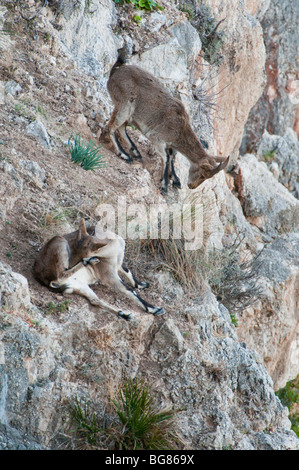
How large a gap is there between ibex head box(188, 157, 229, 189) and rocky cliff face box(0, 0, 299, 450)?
318 millimetres

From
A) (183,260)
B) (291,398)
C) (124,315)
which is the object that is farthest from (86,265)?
(291,398)

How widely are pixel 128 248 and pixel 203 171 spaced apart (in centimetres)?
242

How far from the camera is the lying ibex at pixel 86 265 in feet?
20.7

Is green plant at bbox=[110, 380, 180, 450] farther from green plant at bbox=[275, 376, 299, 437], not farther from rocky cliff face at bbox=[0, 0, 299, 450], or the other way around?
green plant at bbox=[275, 376, 299, 437]

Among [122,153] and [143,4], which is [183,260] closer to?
[122,153]

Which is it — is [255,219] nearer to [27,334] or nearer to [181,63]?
[181,63]

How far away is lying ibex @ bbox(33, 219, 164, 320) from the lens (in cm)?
630

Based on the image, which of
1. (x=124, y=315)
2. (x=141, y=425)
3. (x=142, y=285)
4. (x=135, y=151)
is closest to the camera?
(x=141, y=425)

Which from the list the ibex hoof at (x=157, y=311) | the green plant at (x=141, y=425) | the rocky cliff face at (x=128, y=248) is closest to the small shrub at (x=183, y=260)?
the rocky cliff face at (x=128, y=248)

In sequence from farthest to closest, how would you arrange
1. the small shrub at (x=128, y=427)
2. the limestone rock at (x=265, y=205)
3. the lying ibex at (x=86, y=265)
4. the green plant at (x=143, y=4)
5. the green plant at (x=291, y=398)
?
the limestone rock at (x=265, y=205), the green plant at (x=291, y=398), the green plant at (x=143, y=4), the lying ibex at (x=86, y=265), the small shrub at (x=128, y=427)

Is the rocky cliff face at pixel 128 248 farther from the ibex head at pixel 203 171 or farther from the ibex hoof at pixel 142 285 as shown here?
the ibex head at pixel 203 171

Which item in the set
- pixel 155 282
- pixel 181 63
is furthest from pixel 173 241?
pixel 181 63

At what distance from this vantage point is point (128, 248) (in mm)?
7715
